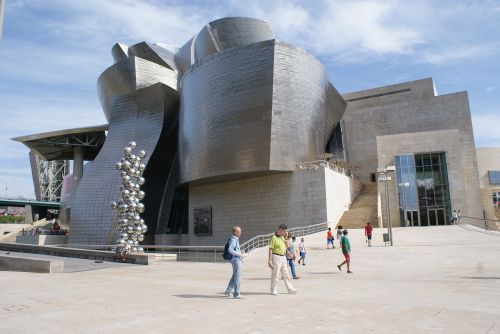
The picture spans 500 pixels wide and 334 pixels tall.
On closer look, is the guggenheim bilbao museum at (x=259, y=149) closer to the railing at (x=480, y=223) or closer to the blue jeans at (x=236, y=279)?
the railing at (x=480, y=223)

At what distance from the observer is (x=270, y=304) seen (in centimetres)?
651

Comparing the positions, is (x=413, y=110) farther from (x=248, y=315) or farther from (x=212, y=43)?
(x=248, y=315)

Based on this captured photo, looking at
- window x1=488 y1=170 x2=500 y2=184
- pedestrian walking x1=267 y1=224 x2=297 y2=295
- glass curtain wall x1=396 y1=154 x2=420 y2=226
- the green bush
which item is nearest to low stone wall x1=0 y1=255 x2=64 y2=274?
pedestrian walking x1=267 y1=224 x2=297 y2=295

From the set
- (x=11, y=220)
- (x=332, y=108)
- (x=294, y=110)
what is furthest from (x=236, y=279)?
(x=11, y=220)

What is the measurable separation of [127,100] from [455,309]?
121 ft

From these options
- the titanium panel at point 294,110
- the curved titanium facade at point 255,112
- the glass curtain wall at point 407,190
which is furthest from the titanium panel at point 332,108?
the glass curtain wall at point 407,190

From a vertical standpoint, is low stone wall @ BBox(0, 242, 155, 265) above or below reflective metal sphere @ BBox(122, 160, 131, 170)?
below

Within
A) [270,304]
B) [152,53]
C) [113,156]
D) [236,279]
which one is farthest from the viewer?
[152,53]

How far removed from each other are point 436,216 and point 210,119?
2064 cm

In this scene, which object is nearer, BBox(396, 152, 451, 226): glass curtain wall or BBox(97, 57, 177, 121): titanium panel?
BBox(396, 152, 451, 226): glass curtain wall

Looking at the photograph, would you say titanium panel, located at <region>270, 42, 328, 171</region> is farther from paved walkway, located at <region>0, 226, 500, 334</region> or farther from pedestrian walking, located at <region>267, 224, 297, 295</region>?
pedestrian walking, located at <region>267, 224, 297, 295</region>

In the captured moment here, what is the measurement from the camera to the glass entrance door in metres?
33.8

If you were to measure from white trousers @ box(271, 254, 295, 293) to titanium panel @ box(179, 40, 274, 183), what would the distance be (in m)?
21.8

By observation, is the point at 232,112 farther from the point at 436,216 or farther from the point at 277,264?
the point at 277,264
